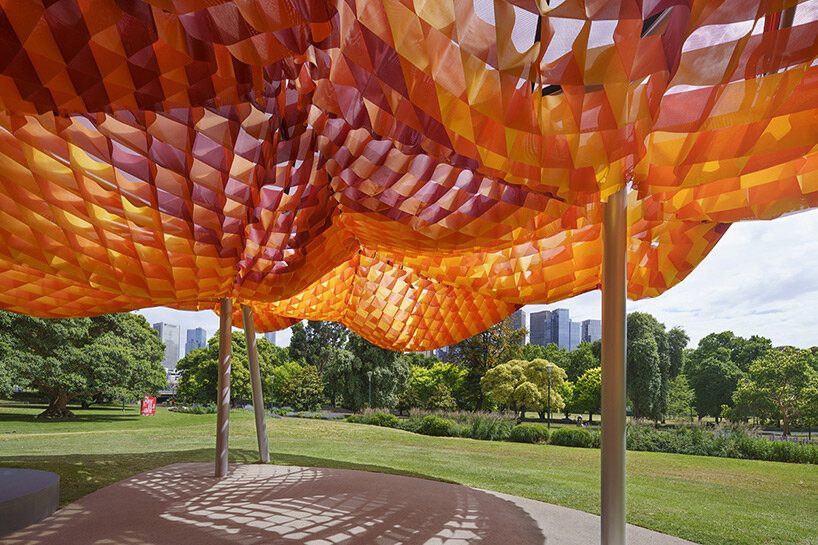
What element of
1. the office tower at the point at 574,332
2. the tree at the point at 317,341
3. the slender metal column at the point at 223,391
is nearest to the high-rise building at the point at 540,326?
the office tower at the point at 574,332

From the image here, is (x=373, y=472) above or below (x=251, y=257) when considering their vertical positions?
below

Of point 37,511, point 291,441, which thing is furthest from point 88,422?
point 37,511

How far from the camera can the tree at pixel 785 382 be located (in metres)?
29.3

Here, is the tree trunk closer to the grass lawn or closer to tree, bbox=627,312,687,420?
the grass lawn

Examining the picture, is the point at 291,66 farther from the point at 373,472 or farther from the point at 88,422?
the point at 88,422

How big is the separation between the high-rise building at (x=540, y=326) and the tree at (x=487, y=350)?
89.9m

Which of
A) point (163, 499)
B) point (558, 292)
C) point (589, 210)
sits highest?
point (589, 210)

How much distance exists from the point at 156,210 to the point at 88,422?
25525mm

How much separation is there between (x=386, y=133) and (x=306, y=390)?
37926 mm

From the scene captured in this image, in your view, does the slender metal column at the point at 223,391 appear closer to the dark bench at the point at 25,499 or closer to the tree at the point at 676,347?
the dark bench at the point at 25,499

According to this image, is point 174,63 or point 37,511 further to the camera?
point 37,511

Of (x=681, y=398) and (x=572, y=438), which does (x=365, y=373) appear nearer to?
(x=572, y=438)

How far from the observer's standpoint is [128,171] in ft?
18.6

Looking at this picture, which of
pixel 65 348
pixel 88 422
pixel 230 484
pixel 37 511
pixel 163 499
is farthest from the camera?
pixel 88 422
